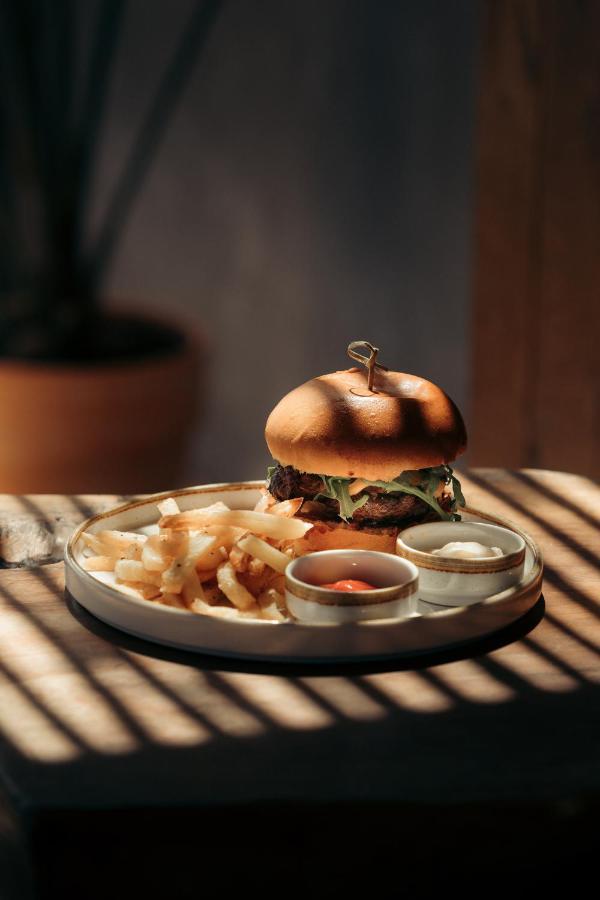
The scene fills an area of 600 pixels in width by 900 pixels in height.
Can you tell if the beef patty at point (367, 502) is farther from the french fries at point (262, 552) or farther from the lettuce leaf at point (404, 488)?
the french fries at point (262, 552)

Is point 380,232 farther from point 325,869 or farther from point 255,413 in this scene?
point 325,869

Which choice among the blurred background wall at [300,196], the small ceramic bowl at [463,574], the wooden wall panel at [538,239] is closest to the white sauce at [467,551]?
the small ceramic bowl at [463,574]

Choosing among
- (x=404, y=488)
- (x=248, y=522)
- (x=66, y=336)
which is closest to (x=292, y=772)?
(x=248, y=522)

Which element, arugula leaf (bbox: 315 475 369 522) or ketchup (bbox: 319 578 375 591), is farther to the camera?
arugula leaf (bbox: 315 475 369 522)

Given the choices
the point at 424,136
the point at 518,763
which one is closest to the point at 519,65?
the point at 424,136

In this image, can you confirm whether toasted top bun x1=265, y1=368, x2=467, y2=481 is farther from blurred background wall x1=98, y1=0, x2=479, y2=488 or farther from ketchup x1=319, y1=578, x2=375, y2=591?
blurred background wall x1=98, y1=0, x2=479, y2=488

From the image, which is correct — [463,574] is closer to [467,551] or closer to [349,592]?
[467,551]

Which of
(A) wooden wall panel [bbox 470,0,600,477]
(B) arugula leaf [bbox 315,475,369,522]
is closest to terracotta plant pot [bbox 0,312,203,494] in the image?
(A) wooden wall panel [bbox 470,0,600,477]
